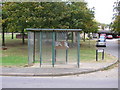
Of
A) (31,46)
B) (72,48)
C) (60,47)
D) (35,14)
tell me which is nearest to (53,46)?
(60,47)

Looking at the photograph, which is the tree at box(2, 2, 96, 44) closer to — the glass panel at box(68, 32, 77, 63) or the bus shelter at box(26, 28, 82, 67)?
the bus shelter at box(26, 28, 82, 67)

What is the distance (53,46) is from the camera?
41.3 ft

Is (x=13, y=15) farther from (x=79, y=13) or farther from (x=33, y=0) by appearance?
(x=79, y=13)

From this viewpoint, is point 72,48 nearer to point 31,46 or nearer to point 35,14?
point 31,46

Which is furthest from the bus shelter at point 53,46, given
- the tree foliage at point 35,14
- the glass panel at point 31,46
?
the tree foliage at point 35,14

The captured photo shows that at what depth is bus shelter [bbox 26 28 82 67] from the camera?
12.8 metres

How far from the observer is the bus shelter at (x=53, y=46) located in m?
12.8

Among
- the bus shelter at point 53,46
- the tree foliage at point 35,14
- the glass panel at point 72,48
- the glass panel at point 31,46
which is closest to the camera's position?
the bus shelter at point 53,46

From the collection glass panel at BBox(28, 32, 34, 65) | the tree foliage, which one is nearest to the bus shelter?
glass panel at BBox(28, 32, 34, 65)

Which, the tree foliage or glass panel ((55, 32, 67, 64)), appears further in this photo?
the tree foliage

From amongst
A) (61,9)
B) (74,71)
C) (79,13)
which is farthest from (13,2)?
(74,71)

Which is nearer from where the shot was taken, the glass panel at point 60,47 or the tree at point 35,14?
the glass panel at point 60,47

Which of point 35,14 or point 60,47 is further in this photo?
point 35,14

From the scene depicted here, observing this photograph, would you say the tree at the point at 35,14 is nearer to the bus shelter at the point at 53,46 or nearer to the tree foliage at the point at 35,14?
the tree foliage at the point at 35,14
